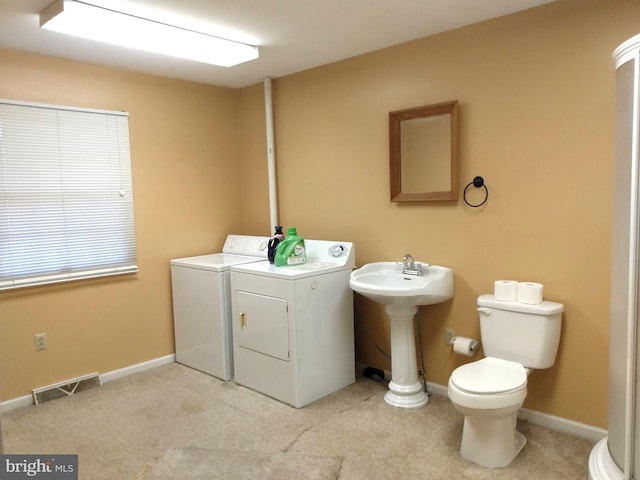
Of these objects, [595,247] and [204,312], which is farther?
[204,312]

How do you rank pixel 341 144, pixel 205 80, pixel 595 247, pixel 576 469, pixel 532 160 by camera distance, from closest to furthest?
pixel 576 469 < pixel 595 247 < pixel 532 160 < pixel 341 144 < pixel 205 80

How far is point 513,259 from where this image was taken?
8.77 ft

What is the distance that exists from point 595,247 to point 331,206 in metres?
1.77

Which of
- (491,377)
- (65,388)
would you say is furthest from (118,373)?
(491,377)

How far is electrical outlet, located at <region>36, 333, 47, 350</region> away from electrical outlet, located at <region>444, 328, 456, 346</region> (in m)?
2.60

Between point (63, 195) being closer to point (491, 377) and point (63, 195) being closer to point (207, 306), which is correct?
point (207, 306)

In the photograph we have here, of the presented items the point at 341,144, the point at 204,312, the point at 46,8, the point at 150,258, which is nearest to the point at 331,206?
the point at 341,144

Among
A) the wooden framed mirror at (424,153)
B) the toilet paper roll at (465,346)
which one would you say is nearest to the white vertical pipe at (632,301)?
the toilet paper roll at (465,346)

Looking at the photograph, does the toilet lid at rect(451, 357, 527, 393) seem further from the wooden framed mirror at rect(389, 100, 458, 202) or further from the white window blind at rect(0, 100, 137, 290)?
the white window blind at rect(0, 100, 137, 290)

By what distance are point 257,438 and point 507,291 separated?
156 cm

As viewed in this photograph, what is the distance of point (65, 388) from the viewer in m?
3.19

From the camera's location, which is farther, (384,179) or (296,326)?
(384,179)

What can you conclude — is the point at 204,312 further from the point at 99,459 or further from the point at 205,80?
the point at 205,80

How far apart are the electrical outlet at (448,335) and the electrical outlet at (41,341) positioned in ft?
8.53
